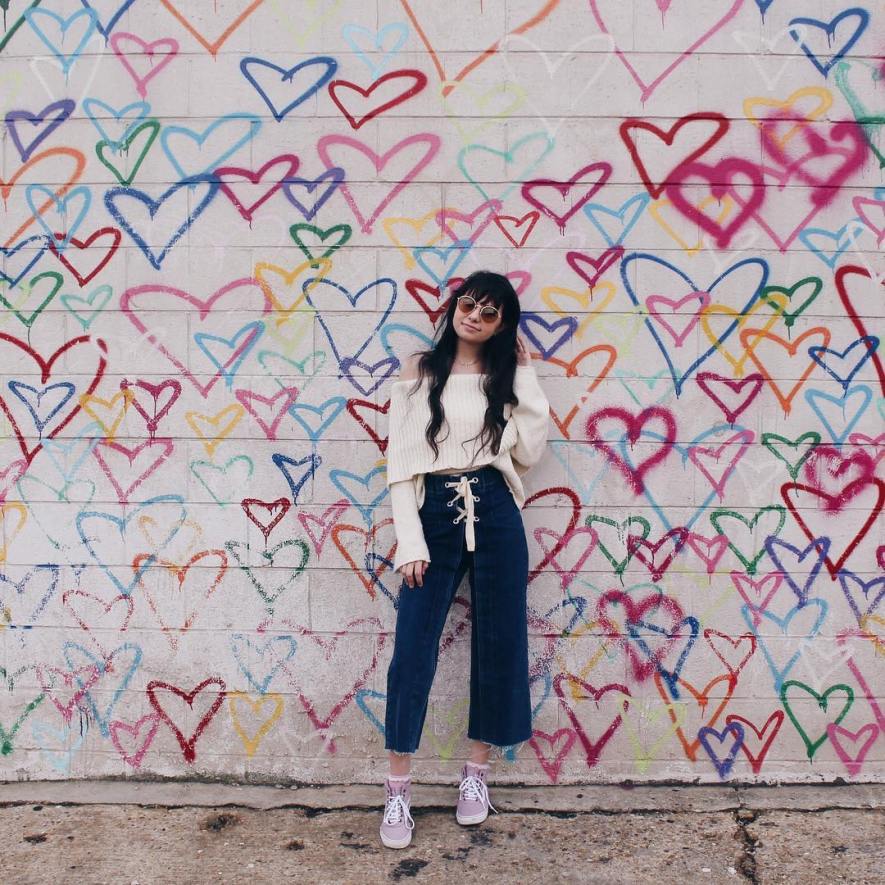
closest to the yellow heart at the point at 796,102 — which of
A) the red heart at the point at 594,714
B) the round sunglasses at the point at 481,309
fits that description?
the round sunglasses at the point at 481,309

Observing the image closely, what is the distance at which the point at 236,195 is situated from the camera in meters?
3.01

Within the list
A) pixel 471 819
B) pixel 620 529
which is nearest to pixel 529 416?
pixel 620 529

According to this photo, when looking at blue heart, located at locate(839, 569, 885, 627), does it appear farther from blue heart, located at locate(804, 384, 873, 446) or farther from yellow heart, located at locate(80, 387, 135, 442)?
yellow heart, located at locate(80, 387, 135, 442)

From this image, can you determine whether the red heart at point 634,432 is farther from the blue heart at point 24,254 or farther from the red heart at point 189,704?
the blue heart at point 24,254

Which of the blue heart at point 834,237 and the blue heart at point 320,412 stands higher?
the blue heart at point 834,237

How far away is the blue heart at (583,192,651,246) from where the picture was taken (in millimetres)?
2986

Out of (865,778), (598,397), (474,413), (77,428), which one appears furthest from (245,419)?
(865,778)

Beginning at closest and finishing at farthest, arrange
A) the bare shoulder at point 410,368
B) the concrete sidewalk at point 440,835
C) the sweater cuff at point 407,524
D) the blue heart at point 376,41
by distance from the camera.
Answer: the concrete sidewalk at point 440,835
the sweater cuff at point 407,524
the bare shoulder at point 410,368
the blue heart at point 376,41

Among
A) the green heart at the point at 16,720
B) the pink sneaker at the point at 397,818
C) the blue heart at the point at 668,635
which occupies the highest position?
the blue heart at the point at 668,635

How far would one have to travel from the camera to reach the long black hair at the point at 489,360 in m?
2.76

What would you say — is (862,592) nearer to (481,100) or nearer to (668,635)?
(668,635)

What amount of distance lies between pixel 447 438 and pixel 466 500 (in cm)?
21

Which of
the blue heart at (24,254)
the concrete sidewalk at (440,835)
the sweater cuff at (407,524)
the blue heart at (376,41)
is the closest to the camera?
the concrete sidewalk at (440,835)

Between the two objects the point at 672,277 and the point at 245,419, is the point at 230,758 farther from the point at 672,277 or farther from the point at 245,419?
the point at 672,277
